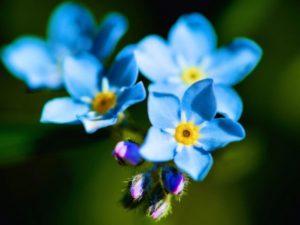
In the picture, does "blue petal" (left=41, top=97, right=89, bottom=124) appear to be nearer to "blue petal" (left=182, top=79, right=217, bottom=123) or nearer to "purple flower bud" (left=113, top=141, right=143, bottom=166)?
"purple flower bud" (left=113, top=141, right=143, bottom=166)

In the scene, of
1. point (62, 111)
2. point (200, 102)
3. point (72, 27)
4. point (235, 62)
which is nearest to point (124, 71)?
point (62, 111)

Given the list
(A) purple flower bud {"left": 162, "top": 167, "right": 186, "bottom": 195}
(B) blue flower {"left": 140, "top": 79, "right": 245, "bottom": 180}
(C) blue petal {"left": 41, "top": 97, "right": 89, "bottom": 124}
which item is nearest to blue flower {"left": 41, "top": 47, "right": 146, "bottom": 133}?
(C) blue petal {"left": 41, "top": 97, "right": 89, "bottom": 124}

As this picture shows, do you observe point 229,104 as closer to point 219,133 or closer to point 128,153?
point 219,133

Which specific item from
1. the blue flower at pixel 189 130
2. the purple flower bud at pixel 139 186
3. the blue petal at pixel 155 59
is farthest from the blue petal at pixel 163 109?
the blue petal at pixel 155 59

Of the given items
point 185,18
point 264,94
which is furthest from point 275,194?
point 185,18

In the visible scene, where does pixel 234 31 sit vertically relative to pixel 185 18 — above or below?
below

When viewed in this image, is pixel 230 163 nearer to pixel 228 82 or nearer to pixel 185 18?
pixel 228 82

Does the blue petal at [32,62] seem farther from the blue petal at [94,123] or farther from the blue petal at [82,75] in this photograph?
the blue petal at [94,123]
